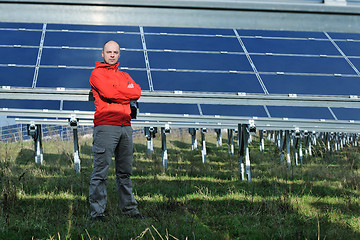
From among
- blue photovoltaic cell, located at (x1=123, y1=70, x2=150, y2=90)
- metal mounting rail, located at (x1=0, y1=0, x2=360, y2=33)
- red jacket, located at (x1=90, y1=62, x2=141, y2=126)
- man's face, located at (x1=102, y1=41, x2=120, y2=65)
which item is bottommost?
red jacket, located at (x1=90, y1=62, x2=141, y2=126)

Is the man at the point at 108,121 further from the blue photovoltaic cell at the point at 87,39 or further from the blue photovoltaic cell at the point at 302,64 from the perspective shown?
the blue photovoltaic cell at the point at 302,64

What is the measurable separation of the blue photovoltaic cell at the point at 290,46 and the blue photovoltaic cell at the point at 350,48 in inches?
6.7

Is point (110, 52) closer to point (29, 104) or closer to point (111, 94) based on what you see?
point (111, 94)

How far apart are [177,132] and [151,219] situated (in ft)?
59.3

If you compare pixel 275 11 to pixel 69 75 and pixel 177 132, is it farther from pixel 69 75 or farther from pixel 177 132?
pixel 177 132

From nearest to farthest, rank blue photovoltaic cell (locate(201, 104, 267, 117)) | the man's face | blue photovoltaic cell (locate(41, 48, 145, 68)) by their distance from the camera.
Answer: the man's face
blue photovoltaic cell (locate(41, 48, 145, 68))
blue photovoltaic cell (locate(201, 104, 267, 117))

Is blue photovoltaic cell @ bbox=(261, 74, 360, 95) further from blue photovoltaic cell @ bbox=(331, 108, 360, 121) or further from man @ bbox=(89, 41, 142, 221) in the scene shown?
man @ bbox=(89, 41, 142, 221)

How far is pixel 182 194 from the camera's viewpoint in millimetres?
4969

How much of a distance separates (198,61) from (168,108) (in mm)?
1129

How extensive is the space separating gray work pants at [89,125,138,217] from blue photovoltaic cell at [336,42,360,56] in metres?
5.32

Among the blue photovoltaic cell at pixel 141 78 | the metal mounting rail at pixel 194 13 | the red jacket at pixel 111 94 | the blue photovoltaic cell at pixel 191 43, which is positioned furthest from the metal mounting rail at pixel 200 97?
the metal mounting rail at pixel 194 13

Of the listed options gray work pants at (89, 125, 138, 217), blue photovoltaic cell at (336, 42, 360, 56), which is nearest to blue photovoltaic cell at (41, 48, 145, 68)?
gray work pants at (89, 125, 138, 217)

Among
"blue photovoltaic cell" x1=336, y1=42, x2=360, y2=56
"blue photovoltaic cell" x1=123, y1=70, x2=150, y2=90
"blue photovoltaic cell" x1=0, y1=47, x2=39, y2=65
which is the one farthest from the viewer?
"blue photovoltaic cell" x1=336, y1=42, x2=360, y2=56

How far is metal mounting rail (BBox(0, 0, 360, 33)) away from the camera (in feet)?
7.29
